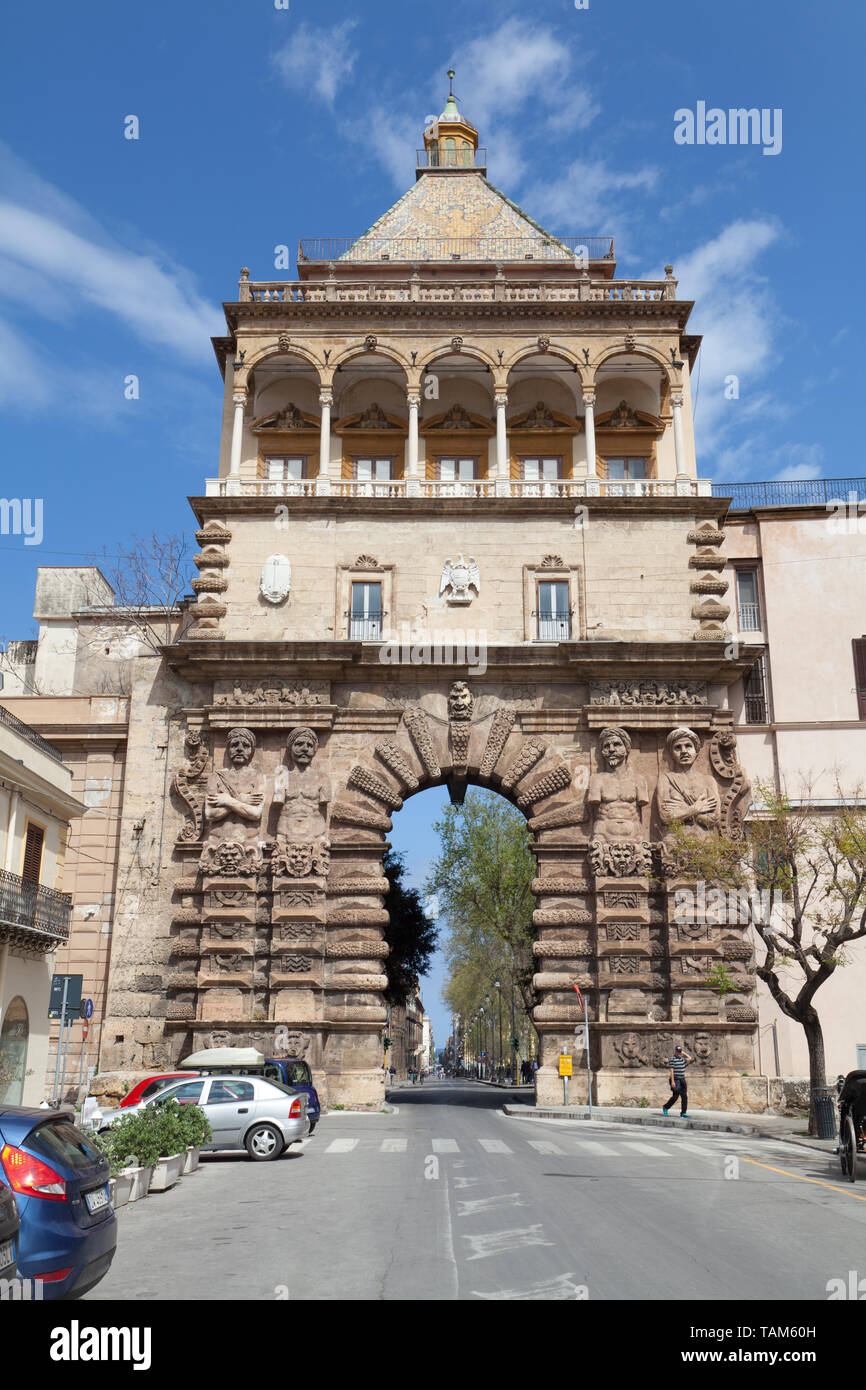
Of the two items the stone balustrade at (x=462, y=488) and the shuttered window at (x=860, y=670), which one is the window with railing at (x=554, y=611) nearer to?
the stone balustrade at (x=462, y=488)

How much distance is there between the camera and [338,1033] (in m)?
28.4

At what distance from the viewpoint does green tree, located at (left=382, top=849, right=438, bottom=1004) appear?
137 feet

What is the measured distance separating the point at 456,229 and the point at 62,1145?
36.6m

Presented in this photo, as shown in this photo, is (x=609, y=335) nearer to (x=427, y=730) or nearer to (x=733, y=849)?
(x=427, y=730)

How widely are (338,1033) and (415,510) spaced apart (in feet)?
45.5

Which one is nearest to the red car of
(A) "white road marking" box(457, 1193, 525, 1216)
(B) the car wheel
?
(B) the car wheel

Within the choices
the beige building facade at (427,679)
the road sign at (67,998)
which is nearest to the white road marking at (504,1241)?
the road sign at (67,998)

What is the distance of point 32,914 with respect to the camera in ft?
88.1

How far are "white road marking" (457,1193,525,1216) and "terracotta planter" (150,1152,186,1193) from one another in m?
3.97

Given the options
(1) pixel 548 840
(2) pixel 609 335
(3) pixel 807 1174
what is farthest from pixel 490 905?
(3) pixel 807 1174

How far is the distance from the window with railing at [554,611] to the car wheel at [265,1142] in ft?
54.3

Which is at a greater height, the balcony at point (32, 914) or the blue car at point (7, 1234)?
the balcony at point (32, 914)

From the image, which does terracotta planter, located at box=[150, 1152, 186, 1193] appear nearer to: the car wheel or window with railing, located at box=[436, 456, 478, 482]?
the car wheel

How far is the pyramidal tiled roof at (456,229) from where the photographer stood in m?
38.4
